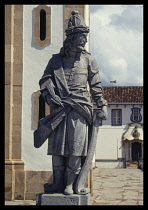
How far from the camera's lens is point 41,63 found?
442 inches

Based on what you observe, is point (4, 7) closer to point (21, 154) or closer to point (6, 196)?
point (21, 154)

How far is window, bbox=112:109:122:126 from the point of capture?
35.9m

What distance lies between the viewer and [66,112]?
574cm

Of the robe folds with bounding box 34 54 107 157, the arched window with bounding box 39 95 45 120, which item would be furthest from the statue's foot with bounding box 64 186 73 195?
the arched window with bounding box 39 95 45 120

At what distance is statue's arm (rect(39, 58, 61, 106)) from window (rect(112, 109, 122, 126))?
3012 centimetres

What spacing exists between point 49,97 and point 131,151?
101 ft

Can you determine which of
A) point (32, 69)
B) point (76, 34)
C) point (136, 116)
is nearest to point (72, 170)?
point (76, 34)

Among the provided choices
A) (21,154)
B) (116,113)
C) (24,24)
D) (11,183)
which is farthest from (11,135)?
(116,113)

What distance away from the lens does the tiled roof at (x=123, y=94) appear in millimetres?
36028

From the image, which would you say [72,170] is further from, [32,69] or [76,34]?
[32,69]

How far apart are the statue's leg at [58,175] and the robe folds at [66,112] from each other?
14 centimetres

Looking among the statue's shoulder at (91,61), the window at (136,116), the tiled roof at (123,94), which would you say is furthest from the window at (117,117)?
the statue's shoulder at (91,61)

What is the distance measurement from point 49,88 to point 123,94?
103 ft

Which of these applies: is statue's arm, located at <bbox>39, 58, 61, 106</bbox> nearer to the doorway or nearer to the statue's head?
the statue's head
